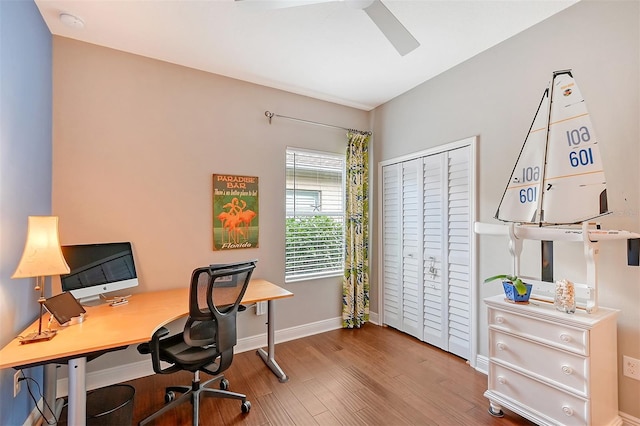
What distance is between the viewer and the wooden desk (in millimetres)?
1443

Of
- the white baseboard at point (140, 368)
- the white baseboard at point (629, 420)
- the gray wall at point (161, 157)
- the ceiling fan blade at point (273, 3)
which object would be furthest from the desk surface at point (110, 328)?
the white baseboard at point (629, 420)

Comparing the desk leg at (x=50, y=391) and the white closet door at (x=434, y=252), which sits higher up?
the white closet door at (x=434, y=252)

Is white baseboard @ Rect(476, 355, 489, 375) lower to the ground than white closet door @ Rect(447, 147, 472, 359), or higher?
lower

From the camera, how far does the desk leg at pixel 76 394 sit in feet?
5.03

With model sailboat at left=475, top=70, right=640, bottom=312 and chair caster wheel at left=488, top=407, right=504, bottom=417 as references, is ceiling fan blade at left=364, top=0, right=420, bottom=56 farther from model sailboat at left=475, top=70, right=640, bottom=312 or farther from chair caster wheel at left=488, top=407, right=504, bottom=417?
chair caster wheel at left=488, top=407, right=504, bottom=417

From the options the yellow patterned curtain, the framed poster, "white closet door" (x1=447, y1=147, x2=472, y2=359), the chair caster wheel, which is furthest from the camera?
the yellow patterned curtain

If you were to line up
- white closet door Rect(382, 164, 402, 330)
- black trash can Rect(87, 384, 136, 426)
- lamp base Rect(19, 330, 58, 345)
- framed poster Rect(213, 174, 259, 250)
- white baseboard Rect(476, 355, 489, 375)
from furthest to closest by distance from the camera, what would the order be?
white closet door Rect(382, 164, 402, 330) → framed poster Rect(213, 174, 259, 250) → white baseboard Rect(476, 355, 489, 375) → black trash can Rect(87, 384, 136, 426) → lamp base Rect(19, 330, 58, 345)

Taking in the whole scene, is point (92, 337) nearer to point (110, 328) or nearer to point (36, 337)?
point (110, 328)

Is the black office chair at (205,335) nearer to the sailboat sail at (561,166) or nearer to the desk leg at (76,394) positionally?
the desk leg at (76,394)

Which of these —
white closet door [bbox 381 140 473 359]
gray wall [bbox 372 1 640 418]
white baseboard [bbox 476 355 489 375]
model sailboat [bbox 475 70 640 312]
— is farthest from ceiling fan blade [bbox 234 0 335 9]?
white baseboard [bbox 476 355 489 375]

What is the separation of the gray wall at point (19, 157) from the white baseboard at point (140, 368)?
44 cm

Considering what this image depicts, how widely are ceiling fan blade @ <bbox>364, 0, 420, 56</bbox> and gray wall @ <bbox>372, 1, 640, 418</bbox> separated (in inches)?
47.2

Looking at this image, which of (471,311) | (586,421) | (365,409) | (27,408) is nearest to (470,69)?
(471,311)

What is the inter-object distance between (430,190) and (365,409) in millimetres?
2144
